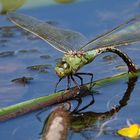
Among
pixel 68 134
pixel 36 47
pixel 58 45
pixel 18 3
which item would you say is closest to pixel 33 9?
pixel 18 3

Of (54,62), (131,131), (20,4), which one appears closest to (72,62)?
(54,62)

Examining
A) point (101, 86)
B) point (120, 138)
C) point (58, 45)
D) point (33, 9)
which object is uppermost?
point (33, 9)

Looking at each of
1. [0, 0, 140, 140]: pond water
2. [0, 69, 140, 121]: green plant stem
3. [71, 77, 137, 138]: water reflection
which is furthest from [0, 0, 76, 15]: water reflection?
[71, 77, 137, 138]: water reflection

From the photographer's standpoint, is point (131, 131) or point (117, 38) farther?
point (117, 38)

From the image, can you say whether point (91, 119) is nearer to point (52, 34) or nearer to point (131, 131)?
point (131, 131)

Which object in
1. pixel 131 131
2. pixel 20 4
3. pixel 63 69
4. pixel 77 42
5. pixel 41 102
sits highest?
pixel 20 4

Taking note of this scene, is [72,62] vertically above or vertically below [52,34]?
below

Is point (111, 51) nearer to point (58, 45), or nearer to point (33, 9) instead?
point (58, 45)

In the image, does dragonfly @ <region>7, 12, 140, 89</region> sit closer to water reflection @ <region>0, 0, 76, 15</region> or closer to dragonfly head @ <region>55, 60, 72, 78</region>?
dragonfly head @ <region>55, 60, 72, 78</region>
